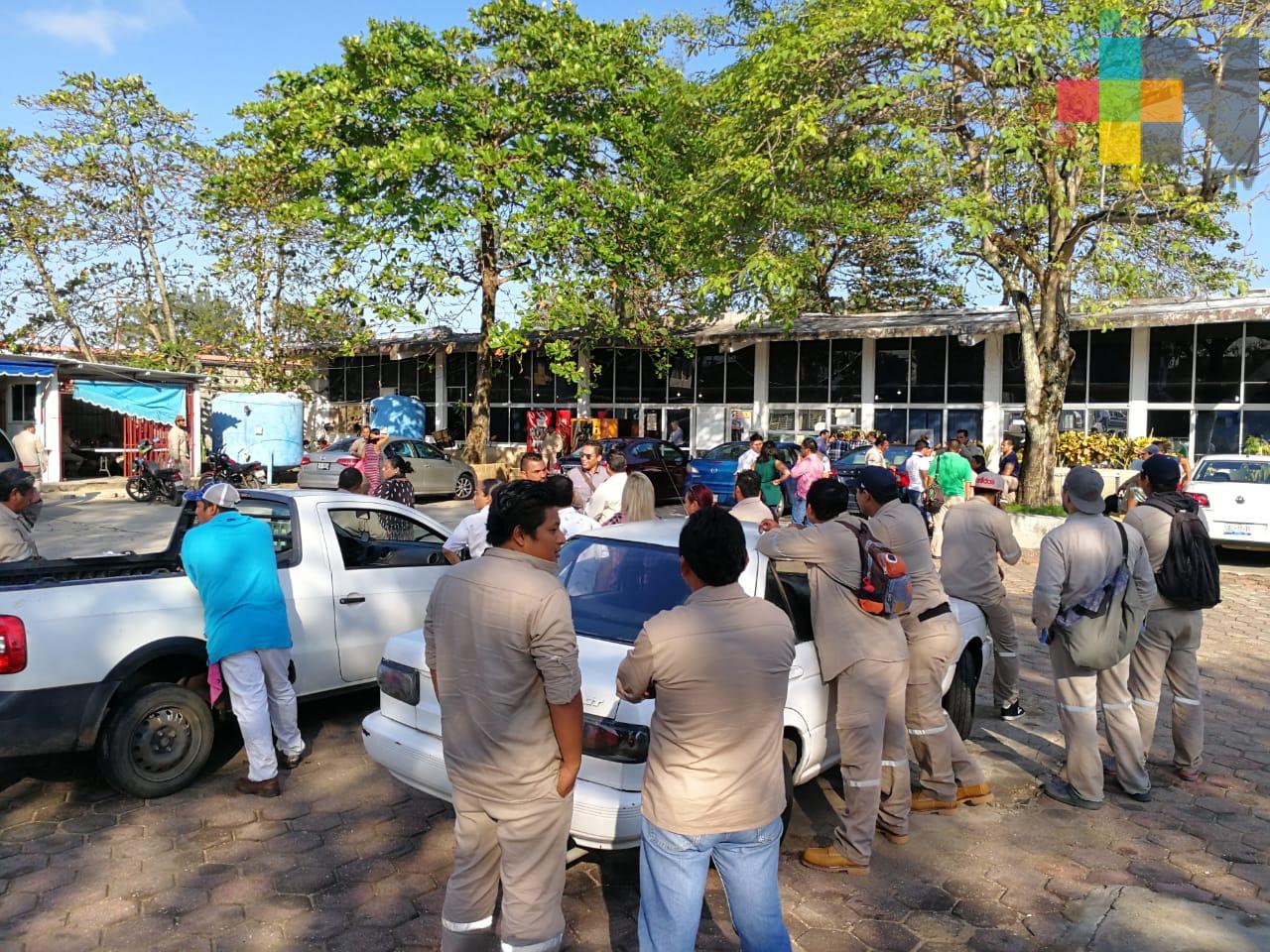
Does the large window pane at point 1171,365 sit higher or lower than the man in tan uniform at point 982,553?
higher

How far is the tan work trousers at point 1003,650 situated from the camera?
6270mm

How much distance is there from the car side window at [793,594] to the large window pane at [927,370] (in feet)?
71.0

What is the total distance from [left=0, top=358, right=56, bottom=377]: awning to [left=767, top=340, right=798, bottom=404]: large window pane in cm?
1853

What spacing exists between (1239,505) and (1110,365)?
1069cm

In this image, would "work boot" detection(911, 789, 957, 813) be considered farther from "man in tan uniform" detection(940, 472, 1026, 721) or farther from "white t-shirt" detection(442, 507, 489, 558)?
"white t-shirt" detection(442, 507, 489, 558)

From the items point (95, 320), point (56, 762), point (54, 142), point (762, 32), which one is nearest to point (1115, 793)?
point (56, 762)

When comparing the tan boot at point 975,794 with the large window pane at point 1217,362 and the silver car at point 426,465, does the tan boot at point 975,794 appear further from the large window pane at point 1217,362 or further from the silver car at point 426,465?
the large window pane at point 1217,362

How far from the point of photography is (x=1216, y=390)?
2150cm

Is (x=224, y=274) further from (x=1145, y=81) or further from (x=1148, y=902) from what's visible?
(x=1148, y=902)

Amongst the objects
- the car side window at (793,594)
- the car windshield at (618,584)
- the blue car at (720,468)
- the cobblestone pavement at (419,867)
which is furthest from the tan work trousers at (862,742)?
the blue car at (720,468)

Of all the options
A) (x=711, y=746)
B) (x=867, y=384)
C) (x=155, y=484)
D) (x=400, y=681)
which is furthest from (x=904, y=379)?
(x=711, y=746)

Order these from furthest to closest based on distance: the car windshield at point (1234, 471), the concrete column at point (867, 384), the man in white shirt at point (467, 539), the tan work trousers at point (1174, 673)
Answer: the concrete column at point (867, 384)
the car windshield at point (1234, 471)
the man in white shirt at point (467, 539)
the tan work trousers at point (1174, 673)

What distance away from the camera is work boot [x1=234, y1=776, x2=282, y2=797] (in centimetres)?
500

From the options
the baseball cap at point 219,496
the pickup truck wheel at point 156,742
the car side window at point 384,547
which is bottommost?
the pickup truck wheel at point 156,742
